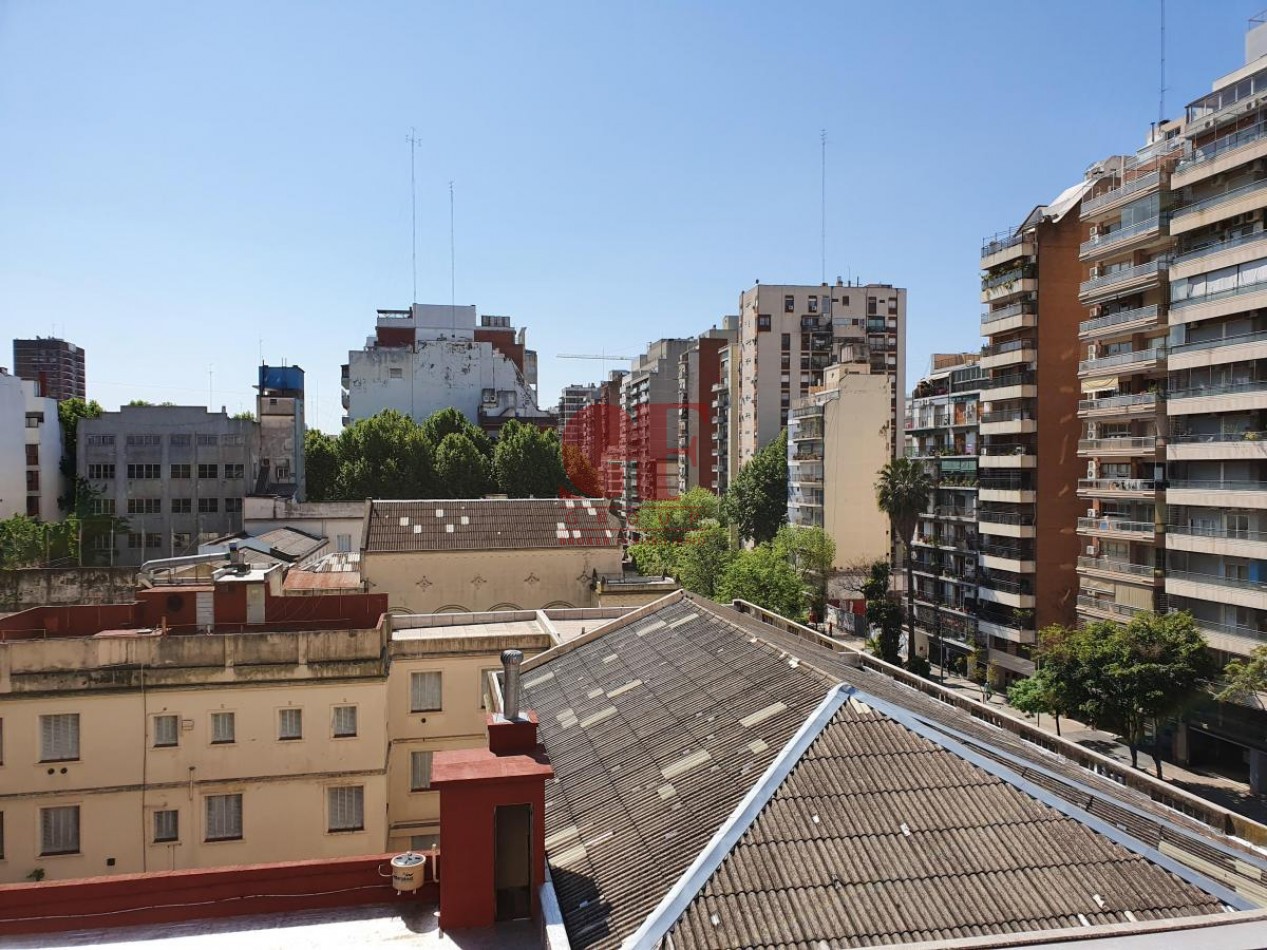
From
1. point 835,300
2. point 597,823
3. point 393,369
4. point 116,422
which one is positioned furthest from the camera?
point 393,369

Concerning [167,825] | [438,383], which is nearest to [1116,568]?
[167,825]

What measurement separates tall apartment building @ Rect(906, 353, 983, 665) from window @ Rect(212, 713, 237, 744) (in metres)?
41.0

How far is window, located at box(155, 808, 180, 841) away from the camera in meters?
21.8

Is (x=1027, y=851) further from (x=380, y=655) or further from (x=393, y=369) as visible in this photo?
(x=393, y=369)

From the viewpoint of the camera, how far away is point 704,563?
59.6 meters

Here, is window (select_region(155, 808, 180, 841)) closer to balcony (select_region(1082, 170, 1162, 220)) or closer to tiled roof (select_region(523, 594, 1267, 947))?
tiled roof (select_region(523, 594, 1267, 947))

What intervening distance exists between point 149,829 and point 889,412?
221 ft

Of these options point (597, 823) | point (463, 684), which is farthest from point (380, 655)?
point (597, 823)

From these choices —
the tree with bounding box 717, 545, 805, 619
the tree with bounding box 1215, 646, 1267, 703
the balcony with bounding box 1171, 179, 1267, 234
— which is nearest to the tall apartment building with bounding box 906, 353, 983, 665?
the tree with bounding box 717, 545, 805, 619

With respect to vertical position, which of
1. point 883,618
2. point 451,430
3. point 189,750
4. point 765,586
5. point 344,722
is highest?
point 451,430

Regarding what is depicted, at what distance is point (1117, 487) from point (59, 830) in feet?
139

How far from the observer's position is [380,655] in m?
23.6

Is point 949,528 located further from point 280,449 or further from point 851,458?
point 280,449

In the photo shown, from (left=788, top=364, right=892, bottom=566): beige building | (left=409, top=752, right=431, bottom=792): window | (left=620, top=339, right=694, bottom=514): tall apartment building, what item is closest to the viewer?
(left=409, top=752, right=431, bottom=792): window
